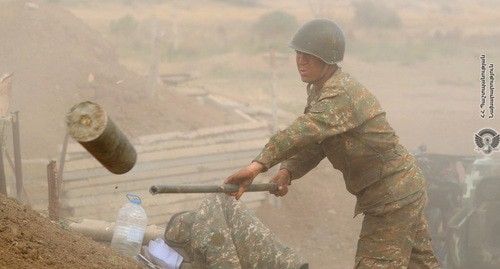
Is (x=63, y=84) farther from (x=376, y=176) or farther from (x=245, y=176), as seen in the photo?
(x=245, y=176)

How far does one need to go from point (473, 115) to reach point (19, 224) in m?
15.1

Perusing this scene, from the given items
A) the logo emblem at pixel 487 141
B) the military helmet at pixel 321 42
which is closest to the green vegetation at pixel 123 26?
the logo emblem at pixel 487 141

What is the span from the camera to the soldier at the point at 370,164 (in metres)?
5.11

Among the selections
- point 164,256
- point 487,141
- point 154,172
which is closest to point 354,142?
point 164,256

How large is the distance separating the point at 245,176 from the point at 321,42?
43.1 inches

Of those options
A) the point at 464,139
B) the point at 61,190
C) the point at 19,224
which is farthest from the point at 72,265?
the point at 464,139

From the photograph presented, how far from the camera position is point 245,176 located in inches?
186

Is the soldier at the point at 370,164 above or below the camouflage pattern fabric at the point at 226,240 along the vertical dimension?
above

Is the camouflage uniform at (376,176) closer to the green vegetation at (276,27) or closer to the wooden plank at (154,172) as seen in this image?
the wooden plank at (154,172)

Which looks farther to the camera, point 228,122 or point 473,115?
point 473,115

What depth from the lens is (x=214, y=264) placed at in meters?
5.65

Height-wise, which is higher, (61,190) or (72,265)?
(72,265)

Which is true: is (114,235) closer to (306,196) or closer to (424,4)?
(306,196)

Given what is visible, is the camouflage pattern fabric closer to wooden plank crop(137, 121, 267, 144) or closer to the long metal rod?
the long metal rod
